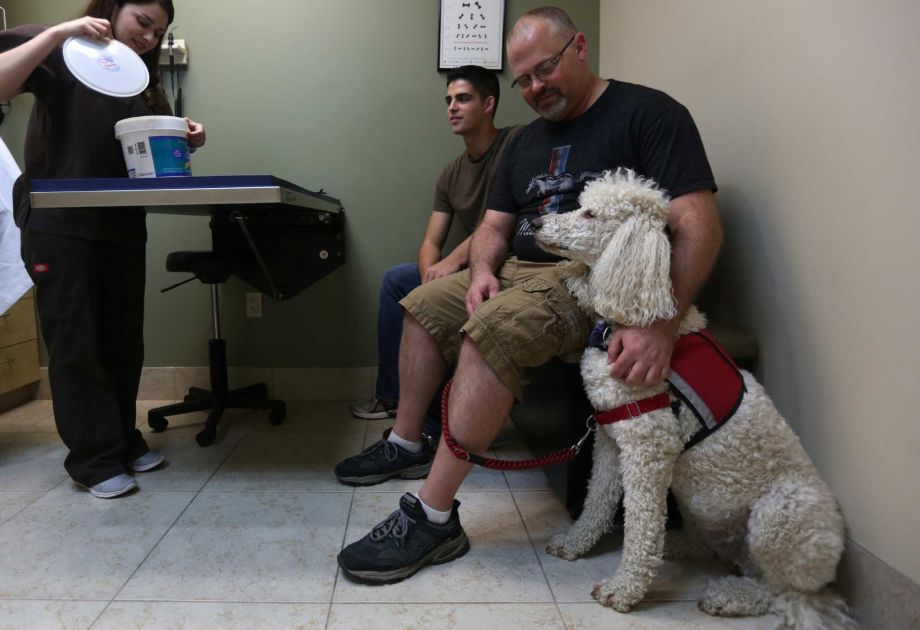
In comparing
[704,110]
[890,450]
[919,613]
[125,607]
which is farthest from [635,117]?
[125,607]

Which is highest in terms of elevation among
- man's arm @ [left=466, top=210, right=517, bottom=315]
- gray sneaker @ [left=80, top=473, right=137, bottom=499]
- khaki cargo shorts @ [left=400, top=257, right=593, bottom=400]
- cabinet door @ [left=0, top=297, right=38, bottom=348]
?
man's arm @ [left=466, top=210, right=517, bottom=315]

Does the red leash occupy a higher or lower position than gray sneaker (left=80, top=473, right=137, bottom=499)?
higher

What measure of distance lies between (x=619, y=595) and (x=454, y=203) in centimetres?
148

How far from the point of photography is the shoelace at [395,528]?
1179mm

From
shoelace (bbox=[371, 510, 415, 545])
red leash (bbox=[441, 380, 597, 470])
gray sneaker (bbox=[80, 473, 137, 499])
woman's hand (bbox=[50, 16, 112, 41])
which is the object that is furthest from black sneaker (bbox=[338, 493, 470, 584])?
woman's hand (bbox=[50, 16, 112, 41])

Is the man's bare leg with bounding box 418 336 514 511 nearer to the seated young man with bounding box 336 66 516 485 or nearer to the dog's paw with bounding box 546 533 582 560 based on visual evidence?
the dog's paw with bounding box 546 533 582 560

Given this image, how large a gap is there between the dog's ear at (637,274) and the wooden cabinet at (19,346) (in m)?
2.28

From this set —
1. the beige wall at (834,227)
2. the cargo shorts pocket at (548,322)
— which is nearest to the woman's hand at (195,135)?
the cargo shorts pocket at (548,322)

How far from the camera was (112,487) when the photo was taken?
1.50 m

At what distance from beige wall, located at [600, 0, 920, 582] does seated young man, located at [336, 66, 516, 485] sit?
2.58 feet

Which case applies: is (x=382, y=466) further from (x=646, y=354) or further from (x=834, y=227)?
(x=834, y=227)

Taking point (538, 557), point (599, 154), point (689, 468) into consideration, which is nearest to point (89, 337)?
point (538, 557)

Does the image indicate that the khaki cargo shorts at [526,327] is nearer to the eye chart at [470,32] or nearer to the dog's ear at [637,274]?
the dog's ear at [637,274]

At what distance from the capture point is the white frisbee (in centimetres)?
131
